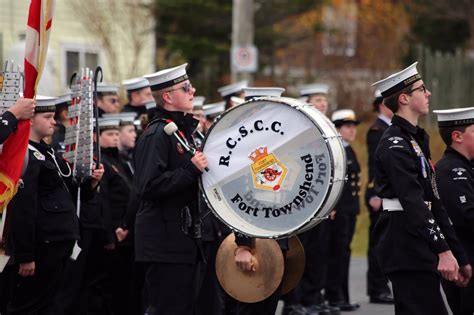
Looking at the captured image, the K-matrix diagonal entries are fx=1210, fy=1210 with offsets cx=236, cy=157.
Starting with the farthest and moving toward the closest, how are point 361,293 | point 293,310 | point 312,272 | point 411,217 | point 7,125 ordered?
point 361,293, point 312,272, point 293,310, point 7,125, point 411,217

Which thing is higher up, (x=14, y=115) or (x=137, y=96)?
(x=137, y=96)

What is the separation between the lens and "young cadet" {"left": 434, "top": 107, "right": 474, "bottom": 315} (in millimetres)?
8523

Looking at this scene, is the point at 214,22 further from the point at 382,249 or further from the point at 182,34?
the point at 382,249

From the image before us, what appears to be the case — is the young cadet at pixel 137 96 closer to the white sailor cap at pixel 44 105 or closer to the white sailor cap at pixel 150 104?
the white sailor cap at pixel 150 104

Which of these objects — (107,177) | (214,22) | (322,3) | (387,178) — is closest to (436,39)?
(322,3)

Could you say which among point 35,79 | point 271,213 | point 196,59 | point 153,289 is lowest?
point 153,289

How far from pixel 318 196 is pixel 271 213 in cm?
36

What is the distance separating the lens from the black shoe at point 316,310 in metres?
12.1

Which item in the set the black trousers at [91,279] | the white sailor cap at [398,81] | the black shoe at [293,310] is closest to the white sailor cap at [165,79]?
the white sailor cap at [398,81]

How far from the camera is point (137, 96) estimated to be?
41.8ft

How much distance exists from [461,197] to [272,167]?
149 centimetres

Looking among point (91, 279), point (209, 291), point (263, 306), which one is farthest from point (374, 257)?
point (263, 306)

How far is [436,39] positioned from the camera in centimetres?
3416

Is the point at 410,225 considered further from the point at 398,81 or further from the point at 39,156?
the point at 39,156
